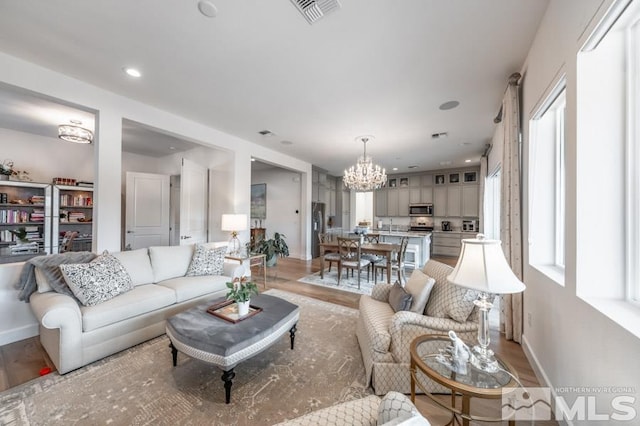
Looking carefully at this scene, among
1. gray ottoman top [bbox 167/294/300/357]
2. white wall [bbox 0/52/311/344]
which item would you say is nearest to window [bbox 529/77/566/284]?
gray ottoman top [bbox 167/294/300/357]

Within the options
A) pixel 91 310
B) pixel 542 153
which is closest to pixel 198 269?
pixel 91 310

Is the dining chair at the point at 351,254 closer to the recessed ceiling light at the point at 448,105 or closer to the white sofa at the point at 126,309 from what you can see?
the white sofa at the point at 126,309

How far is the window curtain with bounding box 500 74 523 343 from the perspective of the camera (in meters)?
2.44

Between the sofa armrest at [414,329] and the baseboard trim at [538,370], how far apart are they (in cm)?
64

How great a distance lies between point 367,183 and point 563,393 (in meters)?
3.91

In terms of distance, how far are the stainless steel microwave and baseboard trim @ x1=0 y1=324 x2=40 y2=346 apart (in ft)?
28.5

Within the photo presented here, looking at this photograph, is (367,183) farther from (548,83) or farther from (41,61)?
(41,61)

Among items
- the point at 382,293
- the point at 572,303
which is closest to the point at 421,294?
the point at 382,293

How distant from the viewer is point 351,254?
15.3 ft

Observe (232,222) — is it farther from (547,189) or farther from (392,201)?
(392,201)

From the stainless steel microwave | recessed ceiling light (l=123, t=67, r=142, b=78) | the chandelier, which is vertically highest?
recessed ceiling light (l=123, t=67, r=142, b=78)

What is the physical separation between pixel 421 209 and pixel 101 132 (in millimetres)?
8178

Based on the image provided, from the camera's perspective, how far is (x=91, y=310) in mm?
2145

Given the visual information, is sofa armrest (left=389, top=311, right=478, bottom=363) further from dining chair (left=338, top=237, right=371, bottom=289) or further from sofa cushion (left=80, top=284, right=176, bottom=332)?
dining chair (left=338, top=237, right=371, bottom=289)
